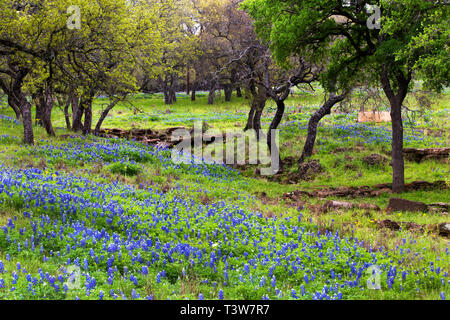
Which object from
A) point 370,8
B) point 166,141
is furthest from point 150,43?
point 370,8

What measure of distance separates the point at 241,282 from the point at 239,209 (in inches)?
179

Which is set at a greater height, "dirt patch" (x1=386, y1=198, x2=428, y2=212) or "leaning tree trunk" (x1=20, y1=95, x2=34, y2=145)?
"leaning tree trunk" (x1=20, y1=95, x2=34, y2=145)

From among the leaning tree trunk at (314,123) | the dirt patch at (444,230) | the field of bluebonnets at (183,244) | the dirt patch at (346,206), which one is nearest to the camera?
the field of bluebonnets at (183,244)

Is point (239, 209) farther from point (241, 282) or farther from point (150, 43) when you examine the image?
point (150, 43)

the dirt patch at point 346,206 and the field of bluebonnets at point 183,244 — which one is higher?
the field of bluebonnets at point 183,244

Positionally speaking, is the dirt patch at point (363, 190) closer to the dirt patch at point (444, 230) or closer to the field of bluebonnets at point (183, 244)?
the field of bluebonnets at point (183, 244)

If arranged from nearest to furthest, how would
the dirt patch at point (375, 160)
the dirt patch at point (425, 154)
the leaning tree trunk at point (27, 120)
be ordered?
the leaning tree trunk at point (27, 120), the dirt patch at point (425, 154), the dirt patch at point (375, 160)

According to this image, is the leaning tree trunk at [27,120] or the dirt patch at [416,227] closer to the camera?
the dirt patch at [416,227]

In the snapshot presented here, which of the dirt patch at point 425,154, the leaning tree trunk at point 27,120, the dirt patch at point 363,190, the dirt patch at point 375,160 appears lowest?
the dirt patch at point 363,190

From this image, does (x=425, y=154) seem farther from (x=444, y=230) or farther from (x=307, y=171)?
(x=444, y=230)

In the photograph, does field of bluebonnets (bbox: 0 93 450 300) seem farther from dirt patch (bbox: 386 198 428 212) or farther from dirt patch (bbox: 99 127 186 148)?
dirt patch (bbox: 99 127 186 148)

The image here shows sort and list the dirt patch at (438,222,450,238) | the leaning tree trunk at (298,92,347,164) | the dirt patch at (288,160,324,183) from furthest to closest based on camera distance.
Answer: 1. the leaning tree trunk at (298,92,347,164)
2. the dirt patch at (288,160,324,183)
3. the dirt patch at (438,222,450,238)

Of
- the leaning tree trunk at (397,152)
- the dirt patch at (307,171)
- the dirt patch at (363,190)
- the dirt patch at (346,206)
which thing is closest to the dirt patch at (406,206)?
the dirt patch at (346,206)

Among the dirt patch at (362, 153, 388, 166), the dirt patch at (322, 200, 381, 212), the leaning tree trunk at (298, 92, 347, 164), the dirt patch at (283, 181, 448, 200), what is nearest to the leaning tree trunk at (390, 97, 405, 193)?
the dirt patch at (283, 181, 448, 200)
